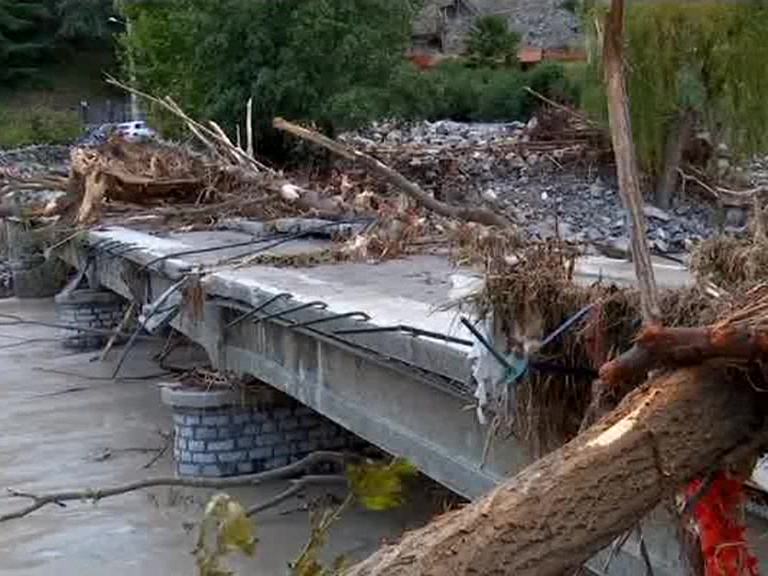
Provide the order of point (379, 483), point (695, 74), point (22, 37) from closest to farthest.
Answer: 1. point (379, 483)
2. point (695, 74)
3. point (22, 37)

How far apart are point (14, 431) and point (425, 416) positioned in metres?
7.87

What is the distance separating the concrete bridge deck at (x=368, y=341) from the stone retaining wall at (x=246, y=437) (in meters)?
0.48

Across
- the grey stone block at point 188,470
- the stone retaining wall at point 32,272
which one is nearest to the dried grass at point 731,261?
the grey stone block at point 188,470

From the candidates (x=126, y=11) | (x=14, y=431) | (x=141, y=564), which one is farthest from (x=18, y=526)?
(x=126, y=11)

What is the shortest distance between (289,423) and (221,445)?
2.26 ft

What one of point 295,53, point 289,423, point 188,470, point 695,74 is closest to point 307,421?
point 289,423

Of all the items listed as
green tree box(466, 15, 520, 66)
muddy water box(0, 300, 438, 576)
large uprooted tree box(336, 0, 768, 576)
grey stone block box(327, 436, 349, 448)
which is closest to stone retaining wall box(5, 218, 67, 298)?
muddy water box(0, 300, 438, 576)

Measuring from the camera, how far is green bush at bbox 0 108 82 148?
48719 mm

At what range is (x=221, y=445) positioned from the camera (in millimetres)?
11727

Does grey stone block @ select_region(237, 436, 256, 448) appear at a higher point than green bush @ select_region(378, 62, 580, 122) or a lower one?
lower

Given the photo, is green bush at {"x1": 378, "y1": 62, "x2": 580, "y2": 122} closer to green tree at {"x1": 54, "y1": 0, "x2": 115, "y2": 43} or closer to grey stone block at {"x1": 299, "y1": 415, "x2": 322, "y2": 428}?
green tree at {"x1": 54, "y1": 0, "x2": 115, "y2": 43}

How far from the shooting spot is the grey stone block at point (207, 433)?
38.2 feet

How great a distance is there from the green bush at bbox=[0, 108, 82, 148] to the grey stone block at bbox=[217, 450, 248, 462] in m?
38.3

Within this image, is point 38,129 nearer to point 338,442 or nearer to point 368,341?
point 338,442
